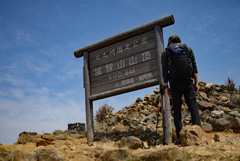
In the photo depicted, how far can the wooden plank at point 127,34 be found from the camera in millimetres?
6578

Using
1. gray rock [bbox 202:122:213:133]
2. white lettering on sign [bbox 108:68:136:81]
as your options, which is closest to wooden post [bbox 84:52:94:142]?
white lettering on sign [bbox 108:68:136:81]

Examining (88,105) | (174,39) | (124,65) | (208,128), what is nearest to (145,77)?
(124,65)

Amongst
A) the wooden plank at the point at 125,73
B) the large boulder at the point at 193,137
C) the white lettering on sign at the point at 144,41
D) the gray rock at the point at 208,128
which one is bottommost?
the large boulder at the point at 193,137

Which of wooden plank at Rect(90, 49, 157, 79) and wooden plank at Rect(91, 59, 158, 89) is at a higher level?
wooden plank at Rect(90, 49, 157, 79)

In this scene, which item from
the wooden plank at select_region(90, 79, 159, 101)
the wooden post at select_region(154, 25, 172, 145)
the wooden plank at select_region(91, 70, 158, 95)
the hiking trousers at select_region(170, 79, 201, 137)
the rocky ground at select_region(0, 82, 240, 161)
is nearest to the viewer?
the rocky ground at select_region(0, 82, 240, 161)

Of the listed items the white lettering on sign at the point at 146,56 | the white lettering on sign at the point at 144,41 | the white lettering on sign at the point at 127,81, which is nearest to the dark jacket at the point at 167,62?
the white lettering on sign at the point at 146,56

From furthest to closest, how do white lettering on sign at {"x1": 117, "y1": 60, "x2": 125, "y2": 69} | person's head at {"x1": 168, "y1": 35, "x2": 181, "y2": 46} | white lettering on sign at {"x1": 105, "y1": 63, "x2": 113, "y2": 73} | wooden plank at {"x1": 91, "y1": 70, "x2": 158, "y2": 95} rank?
white lettering on sign at {"x1": 105, "y1": 63, "x2": 113, "y2": 73}
white lettering on sign at {"x1": 117, "y1": 60, "x2": 125, "y2": 69}
wooden plank at {"x1": 91, "y1": 70, "x2": 158, "y2": 95}
person's head at {"x1": 168, "y1": 35, "x2": 181, "y2": 46}

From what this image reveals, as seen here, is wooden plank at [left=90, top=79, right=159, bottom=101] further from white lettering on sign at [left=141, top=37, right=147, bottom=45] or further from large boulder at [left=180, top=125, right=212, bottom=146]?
large boulder at [left=180, top=125, right=212, bottom=146]

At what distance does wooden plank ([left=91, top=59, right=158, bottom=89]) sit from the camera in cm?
672

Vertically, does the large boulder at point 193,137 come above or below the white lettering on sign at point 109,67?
below

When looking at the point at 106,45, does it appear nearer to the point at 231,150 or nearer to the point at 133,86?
the point at 133,86

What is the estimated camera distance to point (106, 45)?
798cm

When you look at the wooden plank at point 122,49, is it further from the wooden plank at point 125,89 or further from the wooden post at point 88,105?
the wooden plank at point 125,89

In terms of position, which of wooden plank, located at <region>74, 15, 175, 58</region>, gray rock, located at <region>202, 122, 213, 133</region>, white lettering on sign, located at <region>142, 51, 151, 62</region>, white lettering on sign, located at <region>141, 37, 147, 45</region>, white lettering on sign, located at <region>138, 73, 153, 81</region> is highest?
wooden plank, located at <region>74, 15, 175, 58</region>
